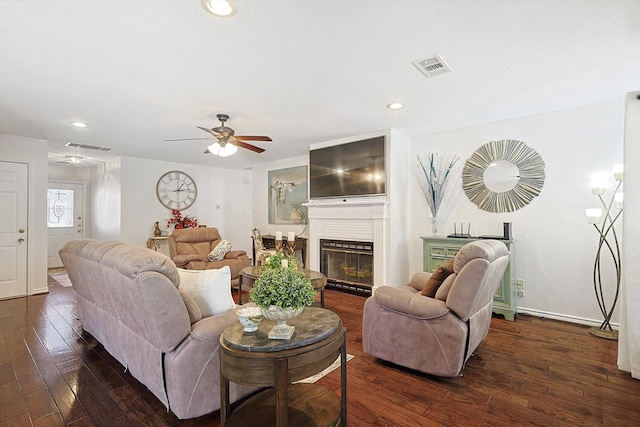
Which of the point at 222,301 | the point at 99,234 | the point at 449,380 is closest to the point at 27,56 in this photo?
the point at 222,301

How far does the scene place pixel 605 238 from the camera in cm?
327

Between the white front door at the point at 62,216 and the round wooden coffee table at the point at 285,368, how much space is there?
8.01 metres

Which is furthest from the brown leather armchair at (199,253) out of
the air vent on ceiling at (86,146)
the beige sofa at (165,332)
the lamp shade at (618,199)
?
the lamp shade at (618,199)

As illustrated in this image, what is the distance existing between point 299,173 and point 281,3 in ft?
15.2

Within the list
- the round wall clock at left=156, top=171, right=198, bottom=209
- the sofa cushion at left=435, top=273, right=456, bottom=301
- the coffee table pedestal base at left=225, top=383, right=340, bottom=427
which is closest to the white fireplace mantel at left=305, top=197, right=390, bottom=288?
the sofa cushion at left=435, top=273, right=456, bottom=301

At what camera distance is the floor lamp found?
3.12 meters

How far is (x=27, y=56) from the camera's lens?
7.59 ft

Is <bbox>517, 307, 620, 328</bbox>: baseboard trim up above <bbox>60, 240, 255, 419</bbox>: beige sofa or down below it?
below

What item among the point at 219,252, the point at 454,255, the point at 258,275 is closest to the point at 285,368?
the point at 258,275

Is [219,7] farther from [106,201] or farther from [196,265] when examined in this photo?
[106,201]

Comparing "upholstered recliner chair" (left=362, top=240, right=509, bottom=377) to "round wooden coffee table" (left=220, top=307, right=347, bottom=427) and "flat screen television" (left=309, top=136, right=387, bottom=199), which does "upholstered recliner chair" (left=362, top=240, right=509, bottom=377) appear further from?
"flat screen television" (left=309, top=136, right=387, bottom=199)

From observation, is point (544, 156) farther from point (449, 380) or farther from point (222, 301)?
point (222, 301)

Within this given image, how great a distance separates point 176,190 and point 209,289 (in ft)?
18.2

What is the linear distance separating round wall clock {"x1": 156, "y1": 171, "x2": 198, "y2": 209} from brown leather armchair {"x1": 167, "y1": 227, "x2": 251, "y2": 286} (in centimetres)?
196
